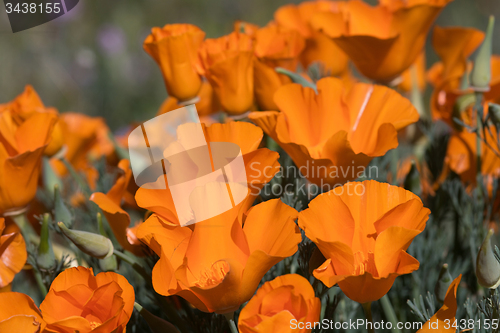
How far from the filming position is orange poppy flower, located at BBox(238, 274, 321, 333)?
0.38 metres

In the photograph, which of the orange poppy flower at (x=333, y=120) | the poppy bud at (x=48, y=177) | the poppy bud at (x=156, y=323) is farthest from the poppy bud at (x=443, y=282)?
the poppy bud at (x=48, y=177)

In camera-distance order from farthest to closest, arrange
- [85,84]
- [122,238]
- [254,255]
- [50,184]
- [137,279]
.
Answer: [85,84] → [50,184] → [137,279] → [122,238] → [254,255]

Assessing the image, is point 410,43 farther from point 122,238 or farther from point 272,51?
point 122,238

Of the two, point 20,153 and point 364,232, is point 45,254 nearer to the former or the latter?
point 20,153

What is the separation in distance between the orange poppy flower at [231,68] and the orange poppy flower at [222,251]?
8.9 inches

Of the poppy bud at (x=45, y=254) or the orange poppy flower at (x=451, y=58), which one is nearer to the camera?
the poppy bud at (x=45, y=254)

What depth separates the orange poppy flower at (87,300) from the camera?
407mm

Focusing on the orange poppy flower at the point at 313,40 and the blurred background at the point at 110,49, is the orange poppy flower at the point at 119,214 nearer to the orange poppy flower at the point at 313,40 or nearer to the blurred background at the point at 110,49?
the orange poppy flower at the point at 313,40

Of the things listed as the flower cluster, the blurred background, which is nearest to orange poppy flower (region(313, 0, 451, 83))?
the flower cluster

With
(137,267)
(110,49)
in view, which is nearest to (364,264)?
(137,267)

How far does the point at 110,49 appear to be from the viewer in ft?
7.30

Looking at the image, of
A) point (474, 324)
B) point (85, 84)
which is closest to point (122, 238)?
point (474, 324)

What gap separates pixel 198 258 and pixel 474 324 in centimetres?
28

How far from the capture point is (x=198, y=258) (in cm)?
46
